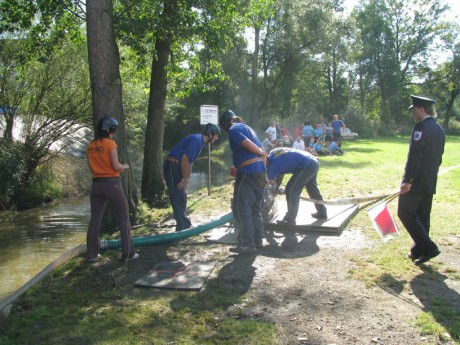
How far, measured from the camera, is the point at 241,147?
19.9ft

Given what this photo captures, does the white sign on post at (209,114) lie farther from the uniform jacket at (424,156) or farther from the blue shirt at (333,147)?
the blue shirt at (333,147)

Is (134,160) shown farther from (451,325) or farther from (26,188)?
(451,325)

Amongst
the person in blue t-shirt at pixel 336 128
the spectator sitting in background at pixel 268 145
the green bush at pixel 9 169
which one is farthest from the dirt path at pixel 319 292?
the person in blue t-shirt at pixel 336 128

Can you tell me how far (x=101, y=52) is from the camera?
8.05 meters

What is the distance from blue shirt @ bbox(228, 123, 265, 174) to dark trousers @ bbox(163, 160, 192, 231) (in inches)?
48.6

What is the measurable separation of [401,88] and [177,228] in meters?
51.3

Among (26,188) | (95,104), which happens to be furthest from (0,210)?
(95,104)

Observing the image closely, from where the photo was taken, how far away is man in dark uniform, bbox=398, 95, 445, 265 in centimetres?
527

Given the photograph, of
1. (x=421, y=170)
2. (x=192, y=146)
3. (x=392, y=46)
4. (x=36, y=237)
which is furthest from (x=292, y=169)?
(x=392, y=46)

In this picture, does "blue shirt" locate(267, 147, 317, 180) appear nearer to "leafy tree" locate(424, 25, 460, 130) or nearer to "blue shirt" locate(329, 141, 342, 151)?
"blue shirt" locate(329, 141, 342, 151)

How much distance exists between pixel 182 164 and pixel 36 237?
5662 millimetres

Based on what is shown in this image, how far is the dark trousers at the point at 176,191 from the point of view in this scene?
274 inches

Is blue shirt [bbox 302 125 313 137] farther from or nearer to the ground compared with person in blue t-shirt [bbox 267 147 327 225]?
farther from the ground

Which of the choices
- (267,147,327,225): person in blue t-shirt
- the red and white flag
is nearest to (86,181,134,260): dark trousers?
(267,147,327,225): person in blue t-shirt
